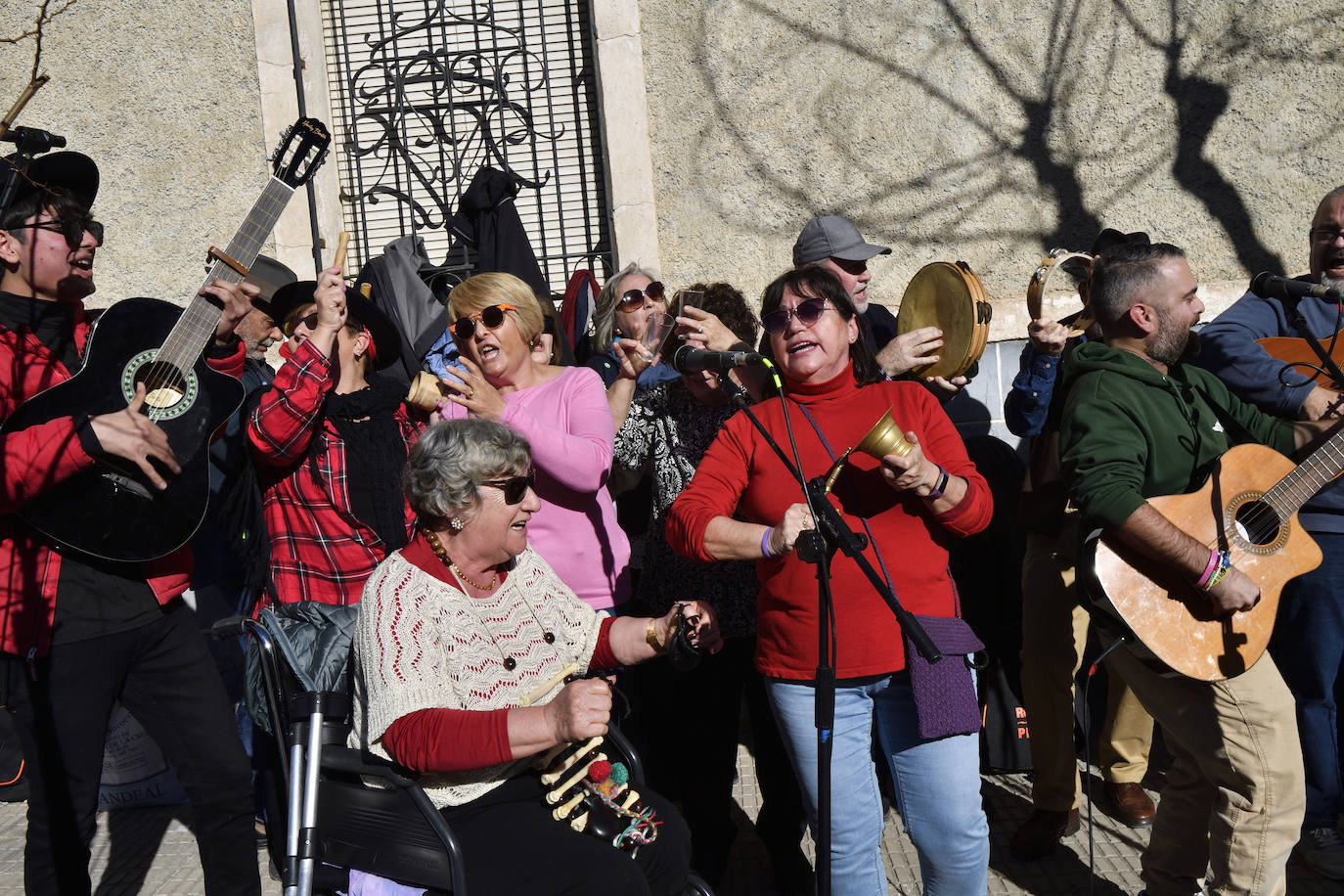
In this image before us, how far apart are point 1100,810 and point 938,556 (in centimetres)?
202

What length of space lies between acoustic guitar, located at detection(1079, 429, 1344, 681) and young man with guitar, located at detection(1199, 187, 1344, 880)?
50 cm

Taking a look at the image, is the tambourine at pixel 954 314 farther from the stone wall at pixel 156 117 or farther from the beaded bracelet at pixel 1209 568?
the stone wall at pixel 156 117

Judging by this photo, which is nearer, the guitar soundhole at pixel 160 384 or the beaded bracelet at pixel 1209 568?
the beaded bracelet at pixel 1209 568

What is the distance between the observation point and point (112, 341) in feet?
10.8

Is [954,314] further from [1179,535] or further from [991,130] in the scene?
[991,130]

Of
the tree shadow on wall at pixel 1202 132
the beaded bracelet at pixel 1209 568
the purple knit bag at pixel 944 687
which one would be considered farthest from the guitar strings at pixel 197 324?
the tree shadow on wall at pixel 1202 132

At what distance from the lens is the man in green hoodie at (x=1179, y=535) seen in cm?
296

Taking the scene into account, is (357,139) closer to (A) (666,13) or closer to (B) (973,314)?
(A) (666,13)

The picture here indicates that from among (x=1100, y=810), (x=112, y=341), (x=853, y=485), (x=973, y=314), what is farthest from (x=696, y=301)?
(x=1100, y=810)

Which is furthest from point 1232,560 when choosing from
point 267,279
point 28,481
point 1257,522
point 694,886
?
Answer: point 267,279

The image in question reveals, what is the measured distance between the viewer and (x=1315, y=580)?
3.66m

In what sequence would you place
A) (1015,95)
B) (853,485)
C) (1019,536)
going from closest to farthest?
(853,485) → (1019,536) → (1015,95)

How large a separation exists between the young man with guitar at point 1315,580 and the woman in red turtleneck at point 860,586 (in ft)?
4.74

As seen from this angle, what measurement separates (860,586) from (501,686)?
3.06ft
